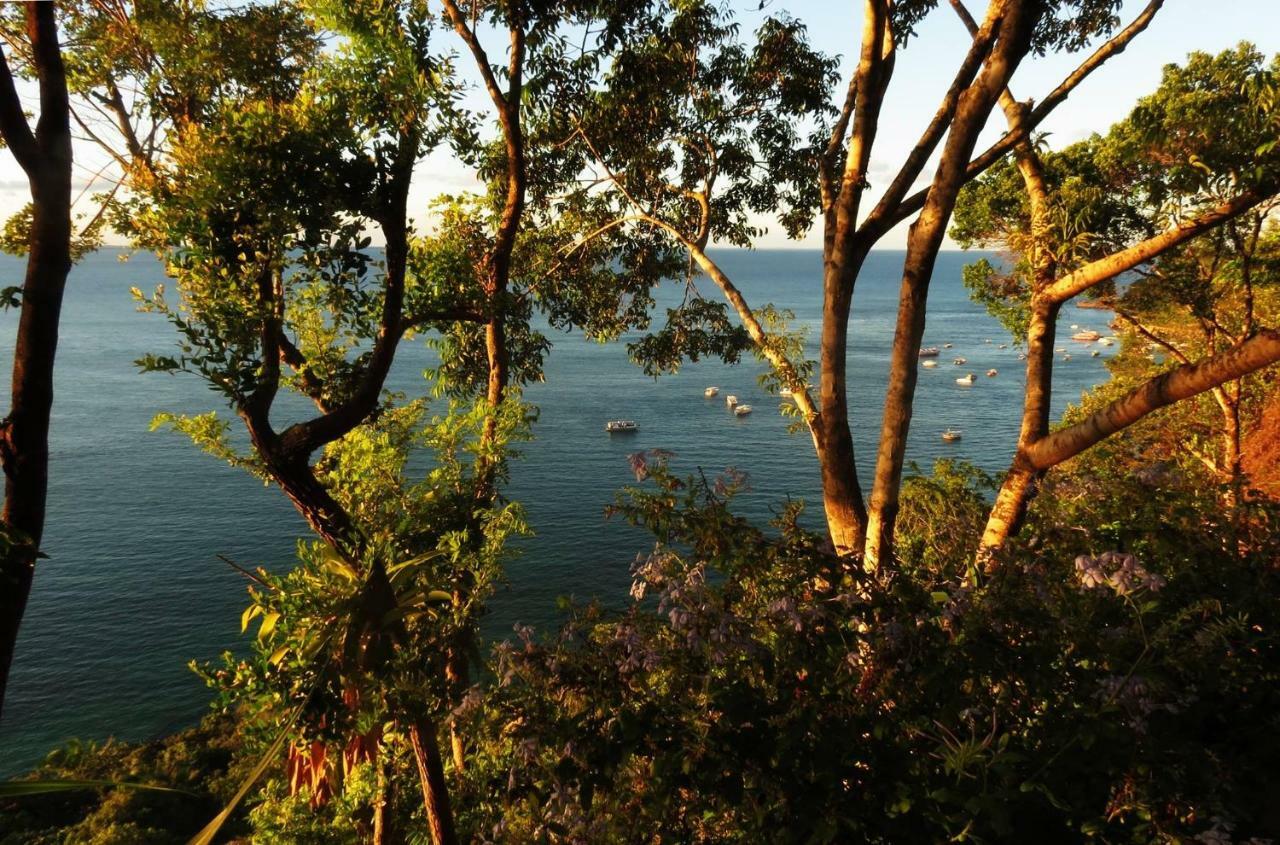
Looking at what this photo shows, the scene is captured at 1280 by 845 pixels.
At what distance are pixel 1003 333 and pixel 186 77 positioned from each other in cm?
10454

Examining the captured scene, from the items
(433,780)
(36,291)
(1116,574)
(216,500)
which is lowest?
(216,500)

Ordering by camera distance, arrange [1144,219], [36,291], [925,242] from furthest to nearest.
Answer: [1144,219]
[925,242]
[36,291]

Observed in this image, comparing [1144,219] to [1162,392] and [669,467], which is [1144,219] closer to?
[1162,392]

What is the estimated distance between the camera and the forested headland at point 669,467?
2633 mm

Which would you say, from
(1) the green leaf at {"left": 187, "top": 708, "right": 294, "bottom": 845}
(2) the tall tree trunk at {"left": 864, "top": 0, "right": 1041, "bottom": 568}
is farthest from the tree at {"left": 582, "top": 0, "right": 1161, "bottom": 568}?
(1) the green leaf at {"left": 187, "top": 708, "right": 294, "bottom": 845}

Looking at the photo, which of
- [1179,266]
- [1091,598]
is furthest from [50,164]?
[1179,266]

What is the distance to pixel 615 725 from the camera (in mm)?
2730

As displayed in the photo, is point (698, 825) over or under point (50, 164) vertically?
under

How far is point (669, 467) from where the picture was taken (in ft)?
21.8

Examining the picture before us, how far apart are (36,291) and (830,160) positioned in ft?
22.3

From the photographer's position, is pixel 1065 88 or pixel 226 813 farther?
pixel 1065 88

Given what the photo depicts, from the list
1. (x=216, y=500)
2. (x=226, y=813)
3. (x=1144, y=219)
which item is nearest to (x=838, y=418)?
(x=226, y=813)

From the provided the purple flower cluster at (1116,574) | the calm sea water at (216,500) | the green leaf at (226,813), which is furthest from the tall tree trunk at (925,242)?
the calm sea water at (216,500)

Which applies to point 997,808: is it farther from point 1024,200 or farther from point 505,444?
point 1024,200
